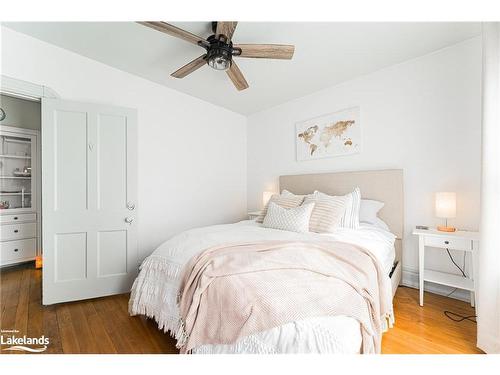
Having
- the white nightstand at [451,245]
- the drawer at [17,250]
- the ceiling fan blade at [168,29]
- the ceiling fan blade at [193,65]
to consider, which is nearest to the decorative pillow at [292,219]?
the white nightstand at [451,245]

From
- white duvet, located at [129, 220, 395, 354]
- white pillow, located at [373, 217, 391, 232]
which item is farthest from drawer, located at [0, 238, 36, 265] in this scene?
white pillow, located at [373, 217, 391, 232]

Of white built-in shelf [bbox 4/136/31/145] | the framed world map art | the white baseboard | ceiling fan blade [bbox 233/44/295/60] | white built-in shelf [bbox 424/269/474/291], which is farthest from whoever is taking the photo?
white built-in shelf [bbox 4/136/31/145]

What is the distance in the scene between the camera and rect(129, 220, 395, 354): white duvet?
1.00 meters

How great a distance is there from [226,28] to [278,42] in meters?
0.74

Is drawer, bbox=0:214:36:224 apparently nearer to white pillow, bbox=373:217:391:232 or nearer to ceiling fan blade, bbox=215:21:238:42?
ceiling fan blade, bbox=215:21:238:42

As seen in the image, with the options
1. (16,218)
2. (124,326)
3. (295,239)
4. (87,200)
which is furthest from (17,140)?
(295,239)

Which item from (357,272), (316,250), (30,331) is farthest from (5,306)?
(357,272)

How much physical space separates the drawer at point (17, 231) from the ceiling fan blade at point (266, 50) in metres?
4.03

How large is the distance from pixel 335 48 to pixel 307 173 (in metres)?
1.56

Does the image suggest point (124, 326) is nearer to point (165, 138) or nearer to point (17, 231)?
point (165, 138)

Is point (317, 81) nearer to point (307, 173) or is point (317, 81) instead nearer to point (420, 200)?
point (307, 173)

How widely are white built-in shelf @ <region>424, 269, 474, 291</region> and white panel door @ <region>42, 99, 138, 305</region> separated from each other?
118 inches

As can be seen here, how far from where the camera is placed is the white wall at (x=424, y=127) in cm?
215

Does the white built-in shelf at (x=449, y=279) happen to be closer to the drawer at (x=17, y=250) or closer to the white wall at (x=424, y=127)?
the white wall at (x=424, y=127)
